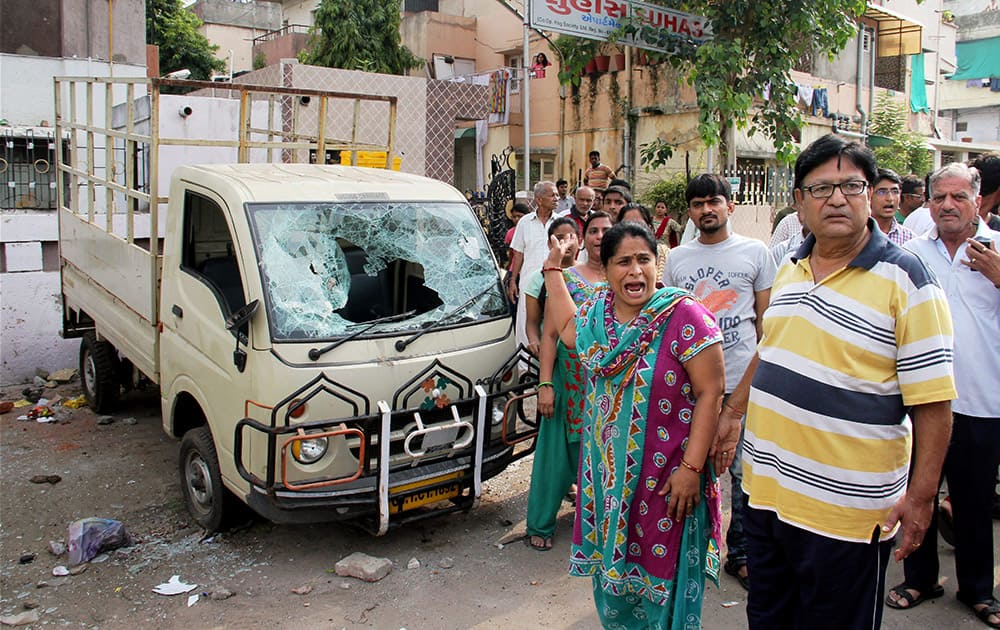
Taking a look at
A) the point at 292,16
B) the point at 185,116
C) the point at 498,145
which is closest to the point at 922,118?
the point at 498,145

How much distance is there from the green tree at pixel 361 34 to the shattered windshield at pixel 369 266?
1566 centimetres

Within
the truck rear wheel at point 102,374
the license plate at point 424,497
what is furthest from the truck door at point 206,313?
the truck rear wheel at point 102,374

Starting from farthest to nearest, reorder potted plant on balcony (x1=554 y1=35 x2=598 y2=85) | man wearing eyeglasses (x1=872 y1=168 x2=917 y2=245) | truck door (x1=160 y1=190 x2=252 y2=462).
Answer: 1. potted plant on balcony (x1=554 y1=35 x2=598 y2=85)
2. man wearing eyeglasses (x1=872 y1=168 x2=917 y2=245)
3. truck door (x1=160 y1=190 x2=252 y2=462)

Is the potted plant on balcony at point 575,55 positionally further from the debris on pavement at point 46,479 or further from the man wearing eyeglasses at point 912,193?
the debris on pavement at point 46,479

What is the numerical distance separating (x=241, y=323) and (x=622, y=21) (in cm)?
771

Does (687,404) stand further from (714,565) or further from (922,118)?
(922,118)

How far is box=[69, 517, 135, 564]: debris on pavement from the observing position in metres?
4.09

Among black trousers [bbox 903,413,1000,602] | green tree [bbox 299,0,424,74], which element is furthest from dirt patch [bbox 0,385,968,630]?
green tree [bbox 299,0,424,74]

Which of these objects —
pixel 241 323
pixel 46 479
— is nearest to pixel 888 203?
pixel 241 323

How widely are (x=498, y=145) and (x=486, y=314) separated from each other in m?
14.1

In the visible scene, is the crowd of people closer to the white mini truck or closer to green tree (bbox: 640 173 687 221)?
the white mini truck

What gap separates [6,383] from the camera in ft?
24.6

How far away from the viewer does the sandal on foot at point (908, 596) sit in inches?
136

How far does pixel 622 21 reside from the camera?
9930 millimetres
